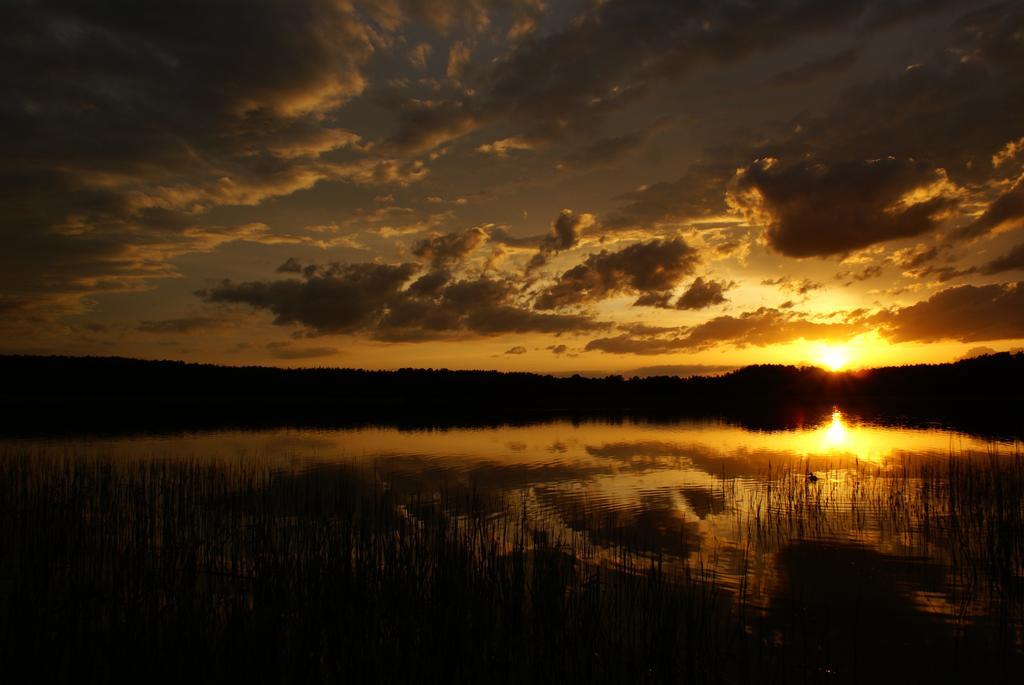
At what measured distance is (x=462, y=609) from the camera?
6.94m

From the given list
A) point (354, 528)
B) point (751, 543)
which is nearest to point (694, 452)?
point (751, 543)

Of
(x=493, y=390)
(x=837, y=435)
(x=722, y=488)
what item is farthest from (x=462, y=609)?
(x=493, y=390)

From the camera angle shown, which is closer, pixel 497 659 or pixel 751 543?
pixel 497 659

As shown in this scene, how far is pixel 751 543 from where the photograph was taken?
12.1 meters

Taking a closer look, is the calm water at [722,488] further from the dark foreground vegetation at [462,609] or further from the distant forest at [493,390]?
the distant forest at [493,390]

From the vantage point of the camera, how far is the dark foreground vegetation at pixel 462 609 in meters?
6.19

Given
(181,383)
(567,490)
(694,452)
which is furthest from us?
(181,383)

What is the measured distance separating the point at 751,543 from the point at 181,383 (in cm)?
9380

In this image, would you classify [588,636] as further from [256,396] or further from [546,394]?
[546,394]

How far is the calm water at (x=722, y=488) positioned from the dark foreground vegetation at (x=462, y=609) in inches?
5.6

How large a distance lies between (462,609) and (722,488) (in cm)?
1349

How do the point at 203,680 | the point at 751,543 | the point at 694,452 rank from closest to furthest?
1. the point at 203,680
2. the point at 751,543
3. the point at 694,452

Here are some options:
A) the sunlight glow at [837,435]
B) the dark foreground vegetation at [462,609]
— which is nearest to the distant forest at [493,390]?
the sunlight glow at [837,435]

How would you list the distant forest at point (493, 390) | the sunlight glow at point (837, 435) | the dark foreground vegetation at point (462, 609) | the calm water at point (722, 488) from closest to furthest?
the dark foreground vegetation at point (462, 609) → the calm water at point (722, 488) → the sunlight glow at point (837, 435) → the distant forest at point (493, 390)
